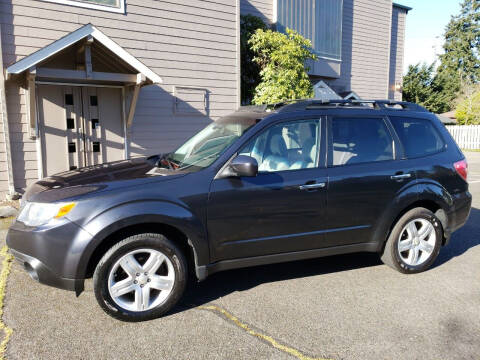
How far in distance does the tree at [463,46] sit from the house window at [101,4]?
54.2 m

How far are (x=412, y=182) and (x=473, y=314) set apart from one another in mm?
1420

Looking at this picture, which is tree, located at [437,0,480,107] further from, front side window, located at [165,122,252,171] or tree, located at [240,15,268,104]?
front side window, located at [165,122,252,171]

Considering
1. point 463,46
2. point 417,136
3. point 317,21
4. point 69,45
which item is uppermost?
point 463,46

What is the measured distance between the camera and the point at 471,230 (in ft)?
20.1

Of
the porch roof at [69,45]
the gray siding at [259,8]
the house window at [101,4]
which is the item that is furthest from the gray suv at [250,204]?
the gray siding at [259,8]

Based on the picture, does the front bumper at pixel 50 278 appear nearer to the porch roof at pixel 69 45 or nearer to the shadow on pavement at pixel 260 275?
the shadow on pavement at pixel 260 275

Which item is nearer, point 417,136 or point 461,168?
point 417,136

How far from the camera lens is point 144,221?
3227 millimetres

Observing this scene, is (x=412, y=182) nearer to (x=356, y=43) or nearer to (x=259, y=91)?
(x=259, y=91)

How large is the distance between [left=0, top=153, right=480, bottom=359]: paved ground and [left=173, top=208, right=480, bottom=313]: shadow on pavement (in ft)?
0.07

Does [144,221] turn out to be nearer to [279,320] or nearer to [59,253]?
[59,253]

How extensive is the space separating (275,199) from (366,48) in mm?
15128

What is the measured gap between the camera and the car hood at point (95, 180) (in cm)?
327

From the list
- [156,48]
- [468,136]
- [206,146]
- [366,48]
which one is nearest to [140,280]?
[206,146]
